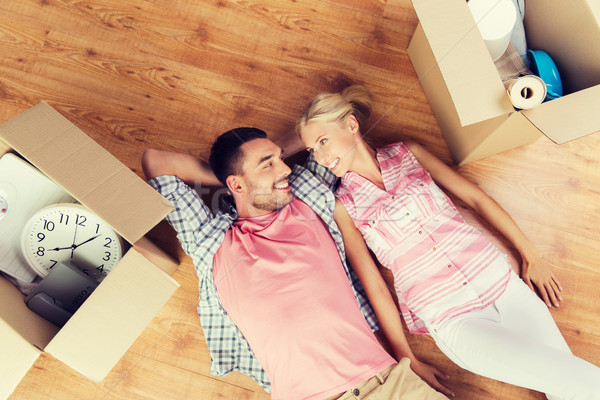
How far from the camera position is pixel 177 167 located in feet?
4.04

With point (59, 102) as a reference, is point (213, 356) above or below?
below

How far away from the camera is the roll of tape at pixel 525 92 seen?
0.88 metres

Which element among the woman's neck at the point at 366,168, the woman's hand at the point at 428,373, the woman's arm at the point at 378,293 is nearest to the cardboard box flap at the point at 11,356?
the woman's arm at the point at 378,293

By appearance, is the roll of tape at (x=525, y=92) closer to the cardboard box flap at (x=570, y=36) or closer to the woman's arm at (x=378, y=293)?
the cardboard box flap at (x=570, y=36)

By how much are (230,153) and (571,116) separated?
934 millimetres

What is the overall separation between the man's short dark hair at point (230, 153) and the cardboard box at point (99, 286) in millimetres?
328

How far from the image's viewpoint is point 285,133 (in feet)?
4.67

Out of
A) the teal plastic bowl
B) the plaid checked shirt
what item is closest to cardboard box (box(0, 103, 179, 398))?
the plaid checked shirt

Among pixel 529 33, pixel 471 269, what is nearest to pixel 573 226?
pixel 471 269

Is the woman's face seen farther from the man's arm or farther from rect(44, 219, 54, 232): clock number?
rect(44, 219, 54, 232): clock number

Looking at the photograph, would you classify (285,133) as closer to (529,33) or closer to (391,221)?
(391,221)

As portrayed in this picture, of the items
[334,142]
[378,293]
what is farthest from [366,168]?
[378,293]

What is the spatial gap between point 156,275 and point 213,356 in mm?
470

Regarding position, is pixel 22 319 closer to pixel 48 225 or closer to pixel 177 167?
pixel 48 225
